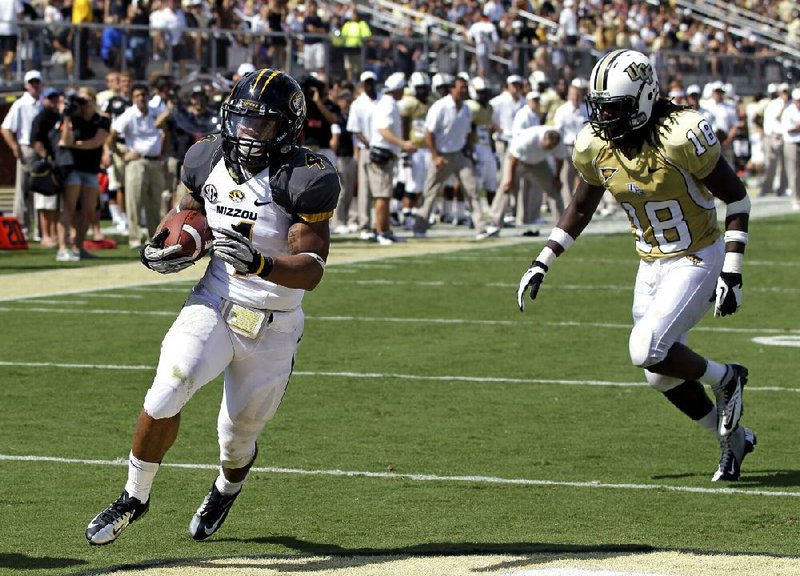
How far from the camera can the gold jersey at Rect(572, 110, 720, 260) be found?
7.38 meters

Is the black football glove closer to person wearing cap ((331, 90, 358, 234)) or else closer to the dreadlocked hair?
the dreadlocked hair

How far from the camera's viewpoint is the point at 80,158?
16875 millimetres

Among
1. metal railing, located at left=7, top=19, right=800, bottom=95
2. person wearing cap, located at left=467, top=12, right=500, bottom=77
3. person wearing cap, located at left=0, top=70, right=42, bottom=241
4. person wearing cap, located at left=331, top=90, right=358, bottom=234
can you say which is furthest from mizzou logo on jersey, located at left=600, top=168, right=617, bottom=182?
→ person wearing cap, located at left=467, top=12, right=500, bottom=77

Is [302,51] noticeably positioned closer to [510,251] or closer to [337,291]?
[510,251]

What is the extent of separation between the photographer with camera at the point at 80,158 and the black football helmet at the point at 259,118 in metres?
10.9

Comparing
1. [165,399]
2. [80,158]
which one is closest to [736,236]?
[165,399]

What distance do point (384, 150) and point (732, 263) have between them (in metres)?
12.5

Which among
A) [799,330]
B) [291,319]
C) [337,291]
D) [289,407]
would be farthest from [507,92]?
[291,319]

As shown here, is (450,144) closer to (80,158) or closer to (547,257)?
(80,158)

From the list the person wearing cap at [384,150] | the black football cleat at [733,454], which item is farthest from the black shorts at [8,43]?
the black football cleat at [733,454]

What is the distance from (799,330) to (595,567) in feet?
24.2

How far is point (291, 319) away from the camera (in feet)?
20.4

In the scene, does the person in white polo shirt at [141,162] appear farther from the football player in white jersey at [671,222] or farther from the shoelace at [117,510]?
the shoelace at [117,510]

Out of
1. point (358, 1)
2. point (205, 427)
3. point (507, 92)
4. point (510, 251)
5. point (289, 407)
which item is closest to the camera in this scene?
point (205, 427)
